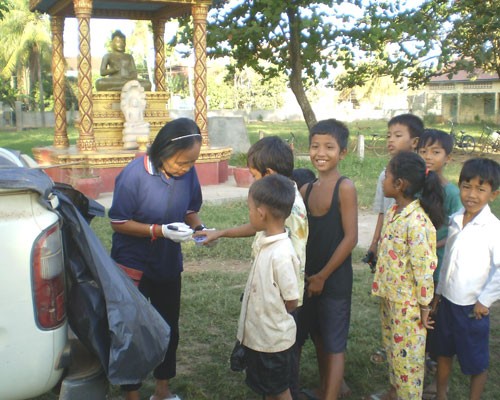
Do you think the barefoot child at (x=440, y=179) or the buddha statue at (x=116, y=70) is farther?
the buddha statue at (x=116, y=70)

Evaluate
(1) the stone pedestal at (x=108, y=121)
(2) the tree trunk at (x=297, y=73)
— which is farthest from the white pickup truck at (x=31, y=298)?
(2) the tree trunk at (x=297, y=73)

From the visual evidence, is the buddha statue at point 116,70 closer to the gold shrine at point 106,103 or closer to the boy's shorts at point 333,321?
the gold shrine at point 106,103

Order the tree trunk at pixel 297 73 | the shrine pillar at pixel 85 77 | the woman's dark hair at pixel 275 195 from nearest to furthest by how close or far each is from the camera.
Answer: the woman's dark hair at pixel 275 195, the shrine pillar at pixel 85 77, the tree trunk at pixel 297 73

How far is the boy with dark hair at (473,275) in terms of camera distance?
2982mm

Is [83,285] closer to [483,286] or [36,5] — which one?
[483,286]

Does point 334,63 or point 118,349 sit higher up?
point 334,63

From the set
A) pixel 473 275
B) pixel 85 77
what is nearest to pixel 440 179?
pixel 473 275

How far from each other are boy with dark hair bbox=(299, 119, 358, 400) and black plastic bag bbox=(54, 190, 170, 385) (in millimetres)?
Answer: 1095

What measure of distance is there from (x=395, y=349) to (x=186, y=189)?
Answer: 53.6 inches

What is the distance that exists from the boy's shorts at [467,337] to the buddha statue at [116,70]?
8773 mm

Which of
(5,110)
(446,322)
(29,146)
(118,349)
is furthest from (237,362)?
(5,110)

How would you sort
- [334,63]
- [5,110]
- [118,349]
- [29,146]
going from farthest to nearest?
1. [5,110]
2. [29,146]
3. [334,63]
4. [118,349]

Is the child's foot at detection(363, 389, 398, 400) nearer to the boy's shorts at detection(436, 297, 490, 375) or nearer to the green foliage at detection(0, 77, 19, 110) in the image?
the boy's shorts at detection(436, 297, 490, 375)

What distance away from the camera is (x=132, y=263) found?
9.68 feet
